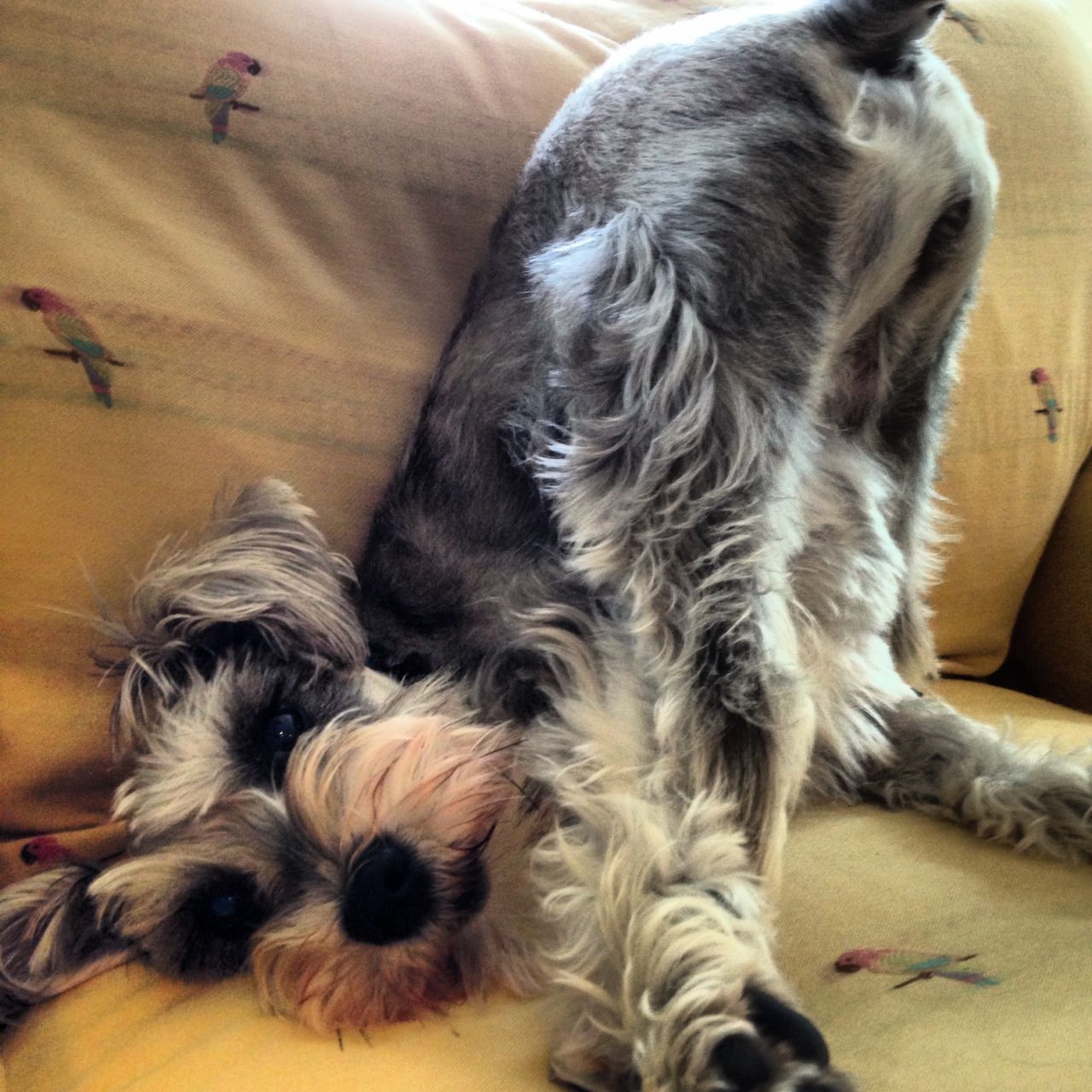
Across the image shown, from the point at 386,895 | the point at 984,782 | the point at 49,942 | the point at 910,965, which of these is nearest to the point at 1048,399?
the point at 984,782

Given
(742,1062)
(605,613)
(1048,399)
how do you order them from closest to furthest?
(742,1062)
(605,613)
(1048,399)

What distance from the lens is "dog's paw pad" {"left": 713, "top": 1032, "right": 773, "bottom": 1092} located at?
2.41 ft

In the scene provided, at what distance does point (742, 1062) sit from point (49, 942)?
83cm

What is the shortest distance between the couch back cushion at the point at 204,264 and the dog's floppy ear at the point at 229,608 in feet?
0.22

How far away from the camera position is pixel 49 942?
3.56 feet

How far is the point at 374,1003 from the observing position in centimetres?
98

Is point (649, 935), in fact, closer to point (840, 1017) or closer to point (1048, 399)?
point (840, 1017)

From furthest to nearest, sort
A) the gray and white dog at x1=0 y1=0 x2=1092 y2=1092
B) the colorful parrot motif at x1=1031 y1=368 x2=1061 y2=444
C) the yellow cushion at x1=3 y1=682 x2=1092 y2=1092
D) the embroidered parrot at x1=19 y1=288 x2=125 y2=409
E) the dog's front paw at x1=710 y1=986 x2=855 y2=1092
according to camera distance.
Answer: the colorful parrot motif at x1=1031 y1=368 x2=1061 y2=444, the embroidered parrot at x1=19 y1=288 x2=125 y2=409, the gray and white dog at x1=0 y1=0 x2=1092 y2=1092, the yellow cushion at x1=3 y1=682 x2=1092 y2=1092, the dog's front paw at x1=710 y1=986 x2=855 y2=1092

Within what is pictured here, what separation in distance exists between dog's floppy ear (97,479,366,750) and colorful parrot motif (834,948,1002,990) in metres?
0.71

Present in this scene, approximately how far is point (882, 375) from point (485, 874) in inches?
33.2

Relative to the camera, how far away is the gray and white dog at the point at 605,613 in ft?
3.27

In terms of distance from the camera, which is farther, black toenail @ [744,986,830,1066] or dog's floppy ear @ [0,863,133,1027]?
dog's floppy ear @ [0,863,133,1027]

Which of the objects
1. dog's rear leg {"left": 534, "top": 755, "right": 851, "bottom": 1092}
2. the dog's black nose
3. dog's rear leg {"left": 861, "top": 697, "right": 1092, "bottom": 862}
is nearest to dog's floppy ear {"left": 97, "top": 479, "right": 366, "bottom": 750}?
the dog's black nose

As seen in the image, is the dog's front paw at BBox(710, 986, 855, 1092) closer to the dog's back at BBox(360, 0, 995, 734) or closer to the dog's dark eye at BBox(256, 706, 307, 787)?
the dog's back at BBox(360, 0, 995, 734)
